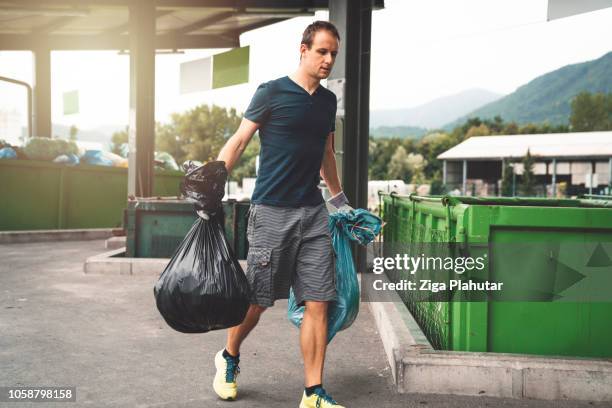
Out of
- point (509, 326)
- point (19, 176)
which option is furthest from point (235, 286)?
point (19, 176)

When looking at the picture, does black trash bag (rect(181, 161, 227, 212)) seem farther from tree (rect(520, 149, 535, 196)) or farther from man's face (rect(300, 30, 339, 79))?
tree (rect(520, 149, 535, 196))

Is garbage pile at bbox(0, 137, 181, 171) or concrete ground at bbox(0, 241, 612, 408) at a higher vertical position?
garbage pile at bbox(0, 137, 181, 171)

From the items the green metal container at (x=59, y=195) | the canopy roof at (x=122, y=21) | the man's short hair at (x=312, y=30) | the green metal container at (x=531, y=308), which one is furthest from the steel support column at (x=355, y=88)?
the green metal container at (x=59, y=195)

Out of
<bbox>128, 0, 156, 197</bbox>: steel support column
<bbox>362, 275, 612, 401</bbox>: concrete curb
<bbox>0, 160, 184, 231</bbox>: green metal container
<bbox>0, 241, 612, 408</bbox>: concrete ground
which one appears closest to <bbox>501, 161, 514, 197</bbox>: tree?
<bbox>0, 160, 184, 231</bbox>: green metal container

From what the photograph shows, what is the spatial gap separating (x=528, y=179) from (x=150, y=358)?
51436 mm

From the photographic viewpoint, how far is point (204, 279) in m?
3.06

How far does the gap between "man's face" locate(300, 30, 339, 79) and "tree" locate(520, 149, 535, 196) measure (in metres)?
50.8

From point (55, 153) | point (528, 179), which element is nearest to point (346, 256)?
point (55, 153)

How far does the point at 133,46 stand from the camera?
9.98 metres

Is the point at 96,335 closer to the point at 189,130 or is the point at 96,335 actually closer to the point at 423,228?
the point at 423,228

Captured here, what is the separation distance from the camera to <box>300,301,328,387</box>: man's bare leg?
3.12 m

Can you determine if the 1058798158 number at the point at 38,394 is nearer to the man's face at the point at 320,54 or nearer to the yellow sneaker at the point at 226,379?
the yellow sneaker at the point at 226,379

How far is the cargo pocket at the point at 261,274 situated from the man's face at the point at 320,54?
3.07ft

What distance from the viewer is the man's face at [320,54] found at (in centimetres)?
304
